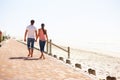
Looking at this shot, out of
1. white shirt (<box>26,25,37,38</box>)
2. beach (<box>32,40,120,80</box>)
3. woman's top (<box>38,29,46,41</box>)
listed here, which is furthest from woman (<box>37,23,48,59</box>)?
beach (<box>32,40,120,80</box>)

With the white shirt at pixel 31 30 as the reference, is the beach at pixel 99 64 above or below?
below

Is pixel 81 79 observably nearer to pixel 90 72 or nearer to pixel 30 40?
pixel 90 72

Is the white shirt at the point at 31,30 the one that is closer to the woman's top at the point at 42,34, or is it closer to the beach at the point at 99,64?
the woman's top at the point at 42,34

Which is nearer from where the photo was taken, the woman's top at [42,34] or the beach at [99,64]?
the woman's top at [42,34]

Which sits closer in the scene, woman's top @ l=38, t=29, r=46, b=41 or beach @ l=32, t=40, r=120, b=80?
woman's top @ l=38, t=29, r=46, b=41

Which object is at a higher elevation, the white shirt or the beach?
the white shirt

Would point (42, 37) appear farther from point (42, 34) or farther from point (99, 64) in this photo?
point (99, 64)

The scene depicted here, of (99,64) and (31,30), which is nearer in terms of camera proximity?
(31,30)

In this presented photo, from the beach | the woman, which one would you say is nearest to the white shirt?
the woman

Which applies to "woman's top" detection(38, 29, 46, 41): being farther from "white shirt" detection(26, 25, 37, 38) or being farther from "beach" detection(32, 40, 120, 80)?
"beach" detection(32, 40, 120, 80)

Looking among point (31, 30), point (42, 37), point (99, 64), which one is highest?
point (31, 30)

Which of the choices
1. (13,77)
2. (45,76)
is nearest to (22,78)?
(13,77)

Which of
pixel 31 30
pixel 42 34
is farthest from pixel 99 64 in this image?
pixel 31 30

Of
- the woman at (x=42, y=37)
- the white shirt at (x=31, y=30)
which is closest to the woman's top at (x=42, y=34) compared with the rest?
the woman at (x=42, y=37)
